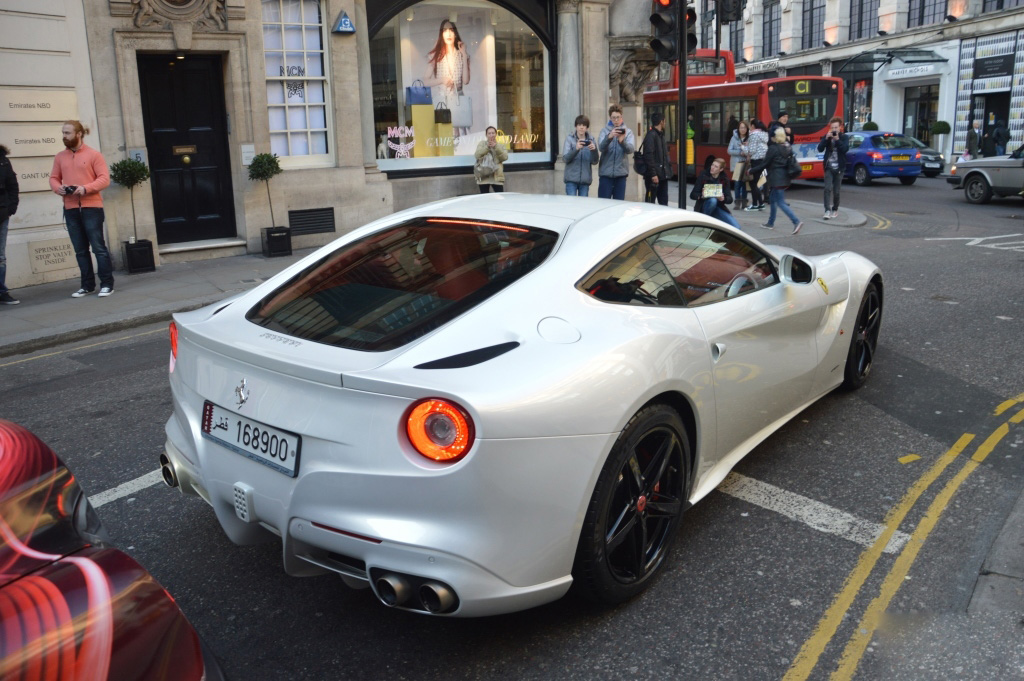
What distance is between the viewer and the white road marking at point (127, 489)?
4.46 m

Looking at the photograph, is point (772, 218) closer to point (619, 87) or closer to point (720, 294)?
point (619, 87)

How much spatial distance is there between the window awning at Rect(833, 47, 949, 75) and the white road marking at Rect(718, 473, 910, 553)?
37588mm

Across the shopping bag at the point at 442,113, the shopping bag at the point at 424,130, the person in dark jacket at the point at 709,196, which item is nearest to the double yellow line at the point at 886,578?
the person in dark jacket at the point at 709,196

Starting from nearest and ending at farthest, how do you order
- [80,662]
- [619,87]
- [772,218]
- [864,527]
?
1. [80,662]
2. [864,527]
3. [772,218]
4. [619,87]

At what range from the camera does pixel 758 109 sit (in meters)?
25.2

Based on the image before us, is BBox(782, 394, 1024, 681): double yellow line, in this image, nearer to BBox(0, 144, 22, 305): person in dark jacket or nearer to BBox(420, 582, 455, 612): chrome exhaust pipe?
BBox(420, 582, 455, 612): chrome exhaust pipe

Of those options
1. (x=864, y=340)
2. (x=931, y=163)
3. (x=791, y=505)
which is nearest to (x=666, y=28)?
(x=864, y=340)

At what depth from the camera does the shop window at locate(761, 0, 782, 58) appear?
51.1 metres

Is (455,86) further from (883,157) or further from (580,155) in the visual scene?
(883,157)

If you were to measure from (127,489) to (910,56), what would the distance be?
4089 centimetres

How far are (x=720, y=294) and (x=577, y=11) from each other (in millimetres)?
14520

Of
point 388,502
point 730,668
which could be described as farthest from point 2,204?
point 730,668

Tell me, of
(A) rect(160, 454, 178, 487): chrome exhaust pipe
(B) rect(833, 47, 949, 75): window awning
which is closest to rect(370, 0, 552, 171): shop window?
(A) rect(160, 454, 178, 487): chrome exhaust pipe

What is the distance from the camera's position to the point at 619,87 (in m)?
18.7
